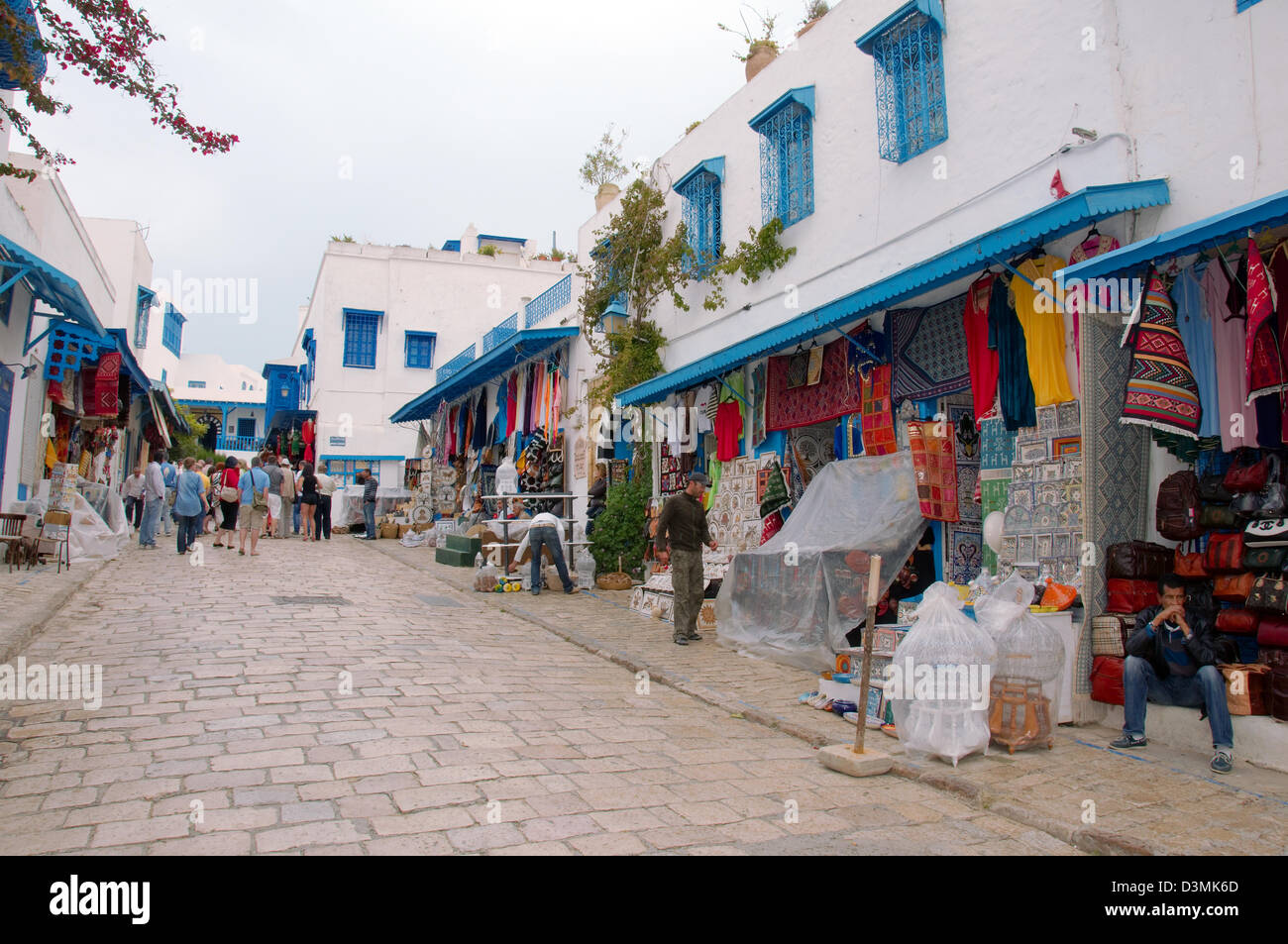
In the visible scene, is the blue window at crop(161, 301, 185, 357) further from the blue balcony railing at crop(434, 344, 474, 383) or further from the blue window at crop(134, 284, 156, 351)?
the blue balcony railing at crop(434, 344, 474, 383)

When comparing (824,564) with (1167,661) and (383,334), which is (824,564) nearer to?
(1167,661)

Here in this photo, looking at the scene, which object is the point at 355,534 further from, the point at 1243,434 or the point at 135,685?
the point at 1243,434

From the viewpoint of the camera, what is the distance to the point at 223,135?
5.46 m

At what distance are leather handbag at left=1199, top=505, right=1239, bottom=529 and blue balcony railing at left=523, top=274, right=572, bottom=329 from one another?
13211 millimetres

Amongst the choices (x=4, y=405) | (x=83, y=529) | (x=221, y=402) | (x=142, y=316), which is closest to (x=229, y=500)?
(x=83, y=529)

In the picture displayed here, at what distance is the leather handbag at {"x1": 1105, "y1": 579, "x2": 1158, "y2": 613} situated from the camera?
595 cm

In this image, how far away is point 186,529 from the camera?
15164 millimetres

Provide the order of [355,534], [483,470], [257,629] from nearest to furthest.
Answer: [257,629] → [483,470] → [355,534]

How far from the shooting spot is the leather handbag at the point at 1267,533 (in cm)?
519

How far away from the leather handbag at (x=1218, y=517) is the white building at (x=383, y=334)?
970 inches

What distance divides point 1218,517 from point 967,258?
8.42 ft

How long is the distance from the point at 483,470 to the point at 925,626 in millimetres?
16754

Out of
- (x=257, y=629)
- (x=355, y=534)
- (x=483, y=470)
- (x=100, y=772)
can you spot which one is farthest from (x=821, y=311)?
(x=355, y=534)

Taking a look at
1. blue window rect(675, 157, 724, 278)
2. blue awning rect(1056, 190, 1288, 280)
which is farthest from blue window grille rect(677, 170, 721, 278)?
blue awning rect(1056, 190, 1288, 280)
